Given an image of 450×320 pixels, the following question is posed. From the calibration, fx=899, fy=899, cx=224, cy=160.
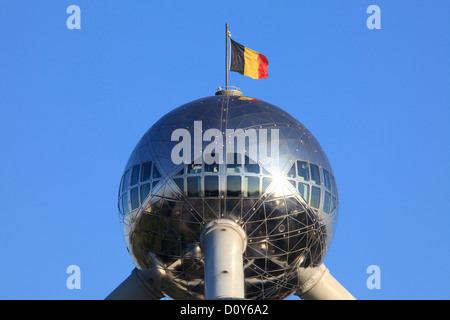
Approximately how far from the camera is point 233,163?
29844 mm

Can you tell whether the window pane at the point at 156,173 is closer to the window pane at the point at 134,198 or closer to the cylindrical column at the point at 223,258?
the window pane at the point at 134,198

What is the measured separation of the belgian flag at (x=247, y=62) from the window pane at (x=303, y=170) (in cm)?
661

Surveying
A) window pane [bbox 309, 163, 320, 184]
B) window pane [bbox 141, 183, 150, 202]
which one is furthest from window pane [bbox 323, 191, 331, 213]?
window pane [bbox 141, 183, 150, 202]

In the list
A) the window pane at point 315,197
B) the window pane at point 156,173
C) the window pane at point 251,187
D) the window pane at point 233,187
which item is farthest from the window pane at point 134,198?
the window pane at point 315,197

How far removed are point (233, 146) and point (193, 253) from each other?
3.85 meters

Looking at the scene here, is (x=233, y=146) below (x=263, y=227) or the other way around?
the other way around

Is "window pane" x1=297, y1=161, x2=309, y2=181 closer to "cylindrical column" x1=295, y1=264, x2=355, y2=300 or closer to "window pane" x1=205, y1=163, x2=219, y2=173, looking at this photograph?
"window pane" x1=205, y1=163, x2=219, y2=173

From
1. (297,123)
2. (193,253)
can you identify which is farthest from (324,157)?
(193,253)

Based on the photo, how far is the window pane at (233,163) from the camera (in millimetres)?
29781

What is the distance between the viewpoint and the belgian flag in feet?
119

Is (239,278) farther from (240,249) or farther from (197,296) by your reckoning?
(197,296)

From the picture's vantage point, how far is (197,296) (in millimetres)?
31562

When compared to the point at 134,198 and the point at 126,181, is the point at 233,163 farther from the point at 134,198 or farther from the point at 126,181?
the point at 126,181

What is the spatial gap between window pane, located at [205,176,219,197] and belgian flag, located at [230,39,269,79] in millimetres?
7720
